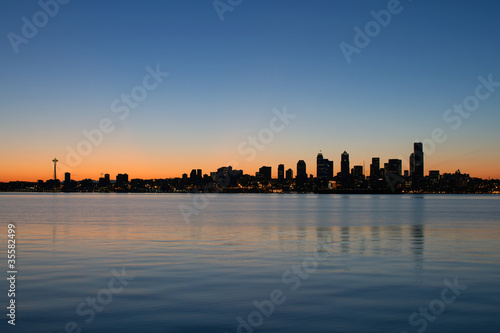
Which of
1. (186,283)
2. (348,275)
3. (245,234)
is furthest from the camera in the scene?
(245,234)

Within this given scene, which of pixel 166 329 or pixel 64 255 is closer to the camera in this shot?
pixel 166 329

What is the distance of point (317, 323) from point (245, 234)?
108ft

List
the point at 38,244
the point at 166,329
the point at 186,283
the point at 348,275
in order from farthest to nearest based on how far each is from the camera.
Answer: the point at 38,244 < the point at 348,275 < the point at 186,283 < the point at 166,329

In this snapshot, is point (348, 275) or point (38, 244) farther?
point (38, 244)

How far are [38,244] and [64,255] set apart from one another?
25.8 ft

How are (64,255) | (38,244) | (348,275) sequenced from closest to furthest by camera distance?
(348,275) < (64,255) < (38,244)

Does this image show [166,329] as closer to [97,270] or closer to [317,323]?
[317,323]

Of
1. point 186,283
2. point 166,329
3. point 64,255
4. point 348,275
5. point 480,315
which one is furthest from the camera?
point 64,255

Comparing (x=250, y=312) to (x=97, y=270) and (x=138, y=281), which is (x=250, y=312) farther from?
(x=97, y=270)

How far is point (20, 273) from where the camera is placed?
24.6 metres

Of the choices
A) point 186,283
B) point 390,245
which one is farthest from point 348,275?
point 390,245

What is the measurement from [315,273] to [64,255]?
1630cm

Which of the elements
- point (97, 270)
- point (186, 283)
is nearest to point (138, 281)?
point (186, 283)

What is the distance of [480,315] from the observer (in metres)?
17.0
